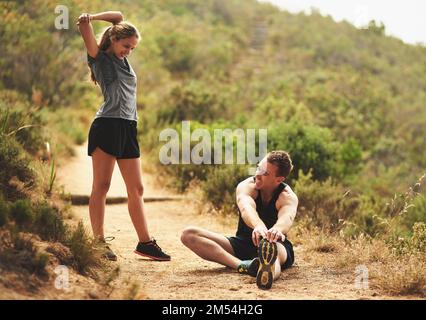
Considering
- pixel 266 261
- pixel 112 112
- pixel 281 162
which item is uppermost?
pixel 112 112

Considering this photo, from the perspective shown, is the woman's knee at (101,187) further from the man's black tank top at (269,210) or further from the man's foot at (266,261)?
the man's foot at (266,261)

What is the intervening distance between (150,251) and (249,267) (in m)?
1.04

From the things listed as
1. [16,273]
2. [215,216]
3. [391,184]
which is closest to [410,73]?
[391,184]

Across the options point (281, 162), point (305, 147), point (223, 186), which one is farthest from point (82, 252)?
point (305, 147)

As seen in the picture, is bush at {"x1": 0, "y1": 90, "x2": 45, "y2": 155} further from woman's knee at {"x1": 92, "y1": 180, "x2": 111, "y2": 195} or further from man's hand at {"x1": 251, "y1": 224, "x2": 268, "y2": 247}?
man's hand at {"x1": 251, "y1": 224, "x2": 268, "y2": 247}

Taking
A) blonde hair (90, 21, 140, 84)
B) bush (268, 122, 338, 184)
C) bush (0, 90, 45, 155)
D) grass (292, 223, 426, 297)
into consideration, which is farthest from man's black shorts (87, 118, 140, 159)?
bush (268, 122, 338, 184)

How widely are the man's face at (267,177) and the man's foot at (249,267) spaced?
611mm

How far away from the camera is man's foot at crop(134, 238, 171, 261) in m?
5.57

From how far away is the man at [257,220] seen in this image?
497 cm

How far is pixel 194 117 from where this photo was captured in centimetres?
1448

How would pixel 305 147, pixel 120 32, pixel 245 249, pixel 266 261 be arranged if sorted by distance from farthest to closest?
pixel 305 147
pixel 245 249
pixel 120 32
pixel 266 261

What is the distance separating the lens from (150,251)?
18.3 ft

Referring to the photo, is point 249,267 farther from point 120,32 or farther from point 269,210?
point 120,32
